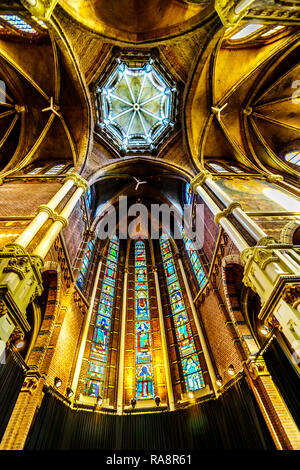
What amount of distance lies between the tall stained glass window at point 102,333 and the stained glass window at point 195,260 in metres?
4.68

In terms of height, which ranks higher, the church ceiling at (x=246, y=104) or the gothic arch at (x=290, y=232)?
the church ceiling at (x=246, y=104)

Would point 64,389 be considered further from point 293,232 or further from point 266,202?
point 266,202

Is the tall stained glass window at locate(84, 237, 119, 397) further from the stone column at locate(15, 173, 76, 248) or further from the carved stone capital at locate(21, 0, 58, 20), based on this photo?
the carved stone capital at locate(21, 0, 58, 20)

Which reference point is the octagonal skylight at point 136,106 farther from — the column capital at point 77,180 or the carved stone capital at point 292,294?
the carved stone capital at point 292,294

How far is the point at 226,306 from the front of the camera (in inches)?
352

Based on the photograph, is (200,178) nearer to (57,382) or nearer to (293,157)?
(293,157)

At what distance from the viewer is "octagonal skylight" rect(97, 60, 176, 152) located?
13773 millimetres

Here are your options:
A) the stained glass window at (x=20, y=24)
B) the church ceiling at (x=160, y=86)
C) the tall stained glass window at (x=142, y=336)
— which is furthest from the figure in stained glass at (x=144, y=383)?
the stained glass window at (x=20, y=24)

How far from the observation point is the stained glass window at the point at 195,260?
11.3m

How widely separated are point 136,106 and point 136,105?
0.21 feet

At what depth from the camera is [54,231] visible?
746 centimetres

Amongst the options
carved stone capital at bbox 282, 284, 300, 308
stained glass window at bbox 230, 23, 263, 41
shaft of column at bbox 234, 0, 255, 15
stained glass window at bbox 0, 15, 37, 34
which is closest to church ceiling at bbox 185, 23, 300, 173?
stained glass window at bbox 230, 23, 263, 41

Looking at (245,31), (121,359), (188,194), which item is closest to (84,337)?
(121,359)

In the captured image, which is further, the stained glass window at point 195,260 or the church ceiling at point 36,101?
the stained glass window at point 195,260
